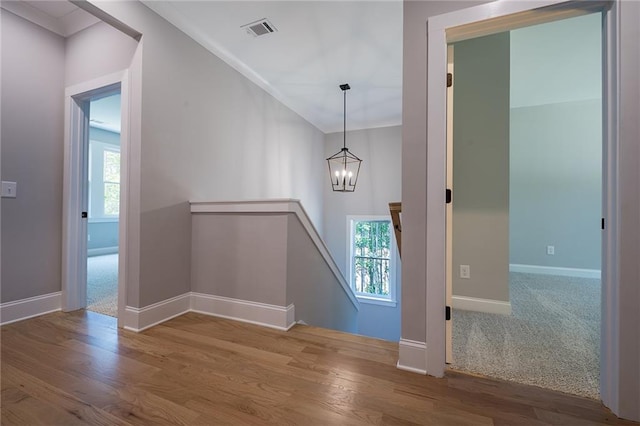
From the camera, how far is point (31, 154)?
2.32 meters

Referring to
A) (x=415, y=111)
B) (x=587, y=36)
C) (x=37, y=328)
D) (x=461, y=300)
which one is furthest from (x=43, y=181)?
(x=587, y=36)

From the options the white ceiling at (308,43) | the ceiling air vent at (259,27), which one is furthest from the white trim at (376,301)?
the ceiling air vent at (259,27)

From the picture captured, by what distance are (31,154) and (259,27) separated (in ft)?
7.72

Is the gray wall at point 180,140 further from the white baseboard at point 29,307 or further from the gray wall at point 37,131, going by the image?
the white baseboard at point 29,307

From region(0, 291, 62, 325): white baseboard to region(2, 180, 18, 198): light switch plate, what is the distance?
89 cm

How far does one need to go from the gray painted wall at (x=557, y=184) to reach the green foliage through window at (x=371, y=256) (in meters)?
2.30

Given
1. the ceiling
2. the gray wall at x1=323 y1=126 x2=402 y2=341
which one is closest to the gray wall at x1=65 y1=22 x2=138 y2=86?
the ceiling

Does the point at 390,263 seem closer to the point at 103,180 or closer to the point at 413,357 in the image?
the point at 413,357

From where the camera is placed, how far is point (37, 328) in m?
2.10

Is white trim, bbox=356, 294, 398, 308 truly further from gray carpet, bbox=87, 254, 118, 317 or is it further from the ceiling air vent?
the ceiling air vent

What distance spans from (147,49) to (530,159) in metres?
5.45

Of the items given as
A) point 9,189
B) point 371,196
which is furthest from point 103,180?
point 371,196

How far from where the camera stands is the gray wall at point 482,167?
2486 mm

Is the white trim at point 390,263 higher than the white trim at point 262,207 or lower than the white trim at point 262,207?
lower
